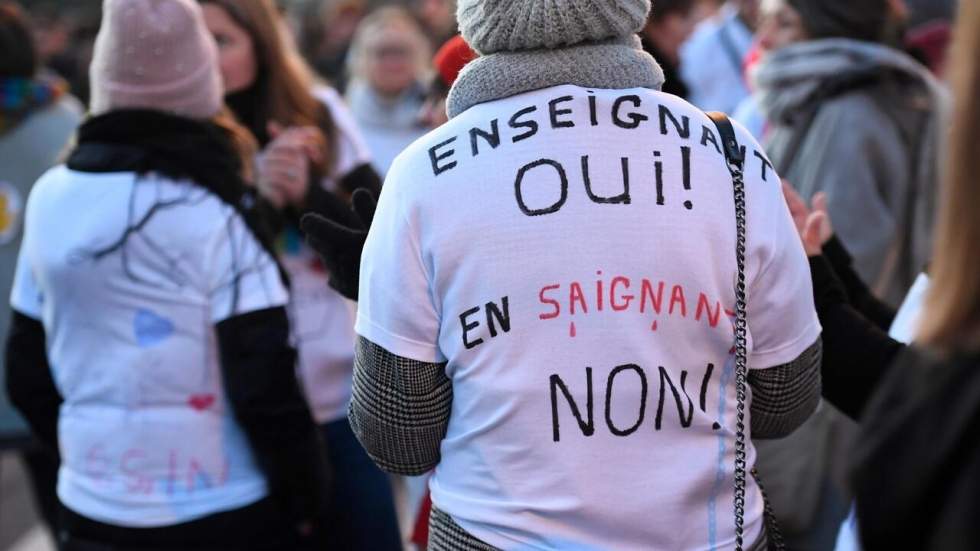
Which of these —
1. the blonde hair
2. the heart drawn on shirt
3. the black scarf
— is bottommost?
the blonde hair

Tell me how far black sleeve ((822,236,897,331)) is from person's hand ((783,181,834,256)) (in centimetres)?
3

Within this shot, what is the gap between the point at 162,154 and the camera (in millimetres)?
2629

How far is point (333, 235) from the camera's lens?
208 centimetres

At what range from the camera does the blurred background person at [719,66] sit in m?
5.77

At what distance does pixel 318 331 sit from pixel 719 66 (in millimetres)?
3353

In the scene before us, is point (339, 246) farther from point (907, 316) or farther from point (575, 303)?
point (907, 316)

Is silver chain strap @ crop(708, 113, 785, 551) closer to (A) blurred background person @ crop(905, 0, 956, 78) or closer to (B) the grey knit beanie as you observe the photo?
(B) the grey knit beanie

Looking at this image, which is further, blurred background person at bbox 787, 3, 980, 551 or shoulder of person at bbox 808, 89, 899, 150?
shoulder of person at bbox 808, 89, 899, 150

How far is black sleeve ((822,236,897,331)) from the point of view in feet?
8.16

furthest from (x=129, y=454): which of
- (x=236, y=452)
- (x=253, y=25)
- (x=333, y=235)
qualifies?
(x=253, y=25)

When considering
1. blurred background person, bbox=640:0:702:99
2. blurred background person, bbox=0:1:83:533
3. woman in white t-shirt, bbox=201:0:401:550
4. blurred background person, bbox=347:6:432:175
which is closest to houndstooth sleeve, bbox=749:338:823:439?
woman in white t-shirt, bbox=201:0:401:550

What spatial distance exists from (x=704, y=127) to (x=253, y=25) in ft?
6.54

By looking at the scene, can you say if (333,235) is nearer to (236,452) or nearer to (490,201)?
(490,201)

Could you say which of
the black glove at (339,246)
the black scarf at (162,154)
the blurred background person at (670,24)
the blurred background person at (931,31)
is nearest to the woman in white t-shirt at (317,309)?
the black scarf at (162,154)
